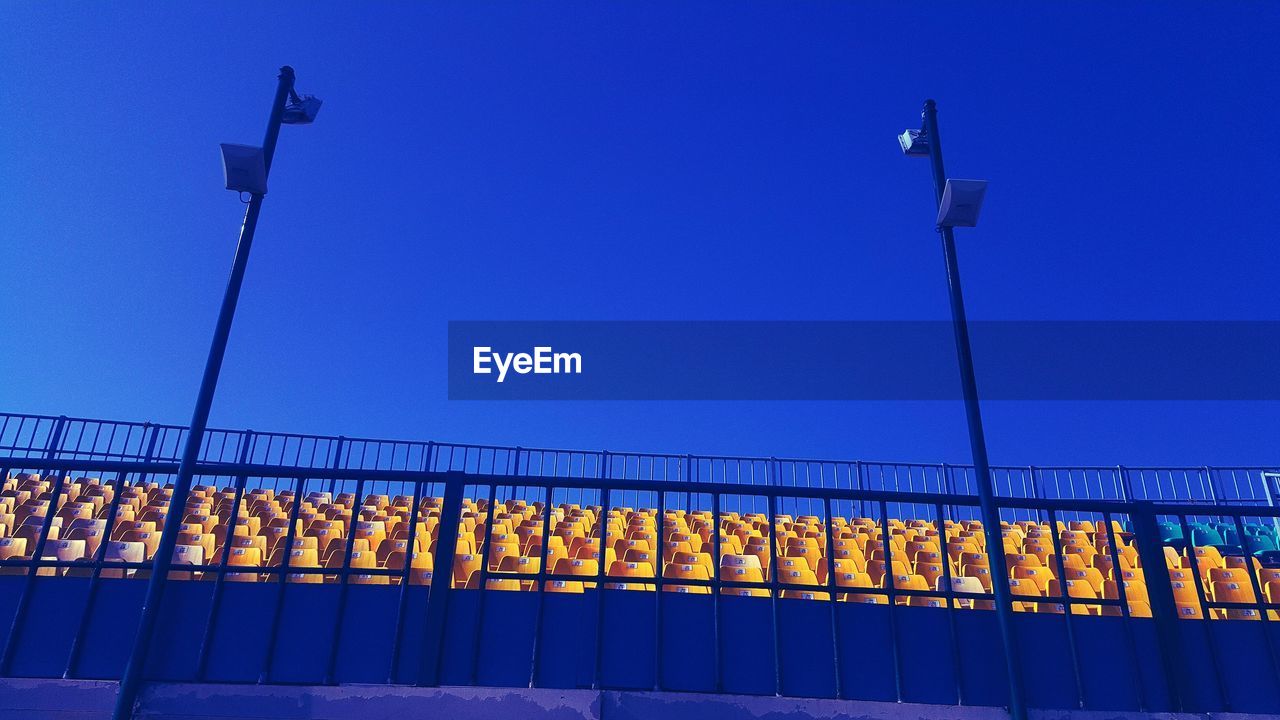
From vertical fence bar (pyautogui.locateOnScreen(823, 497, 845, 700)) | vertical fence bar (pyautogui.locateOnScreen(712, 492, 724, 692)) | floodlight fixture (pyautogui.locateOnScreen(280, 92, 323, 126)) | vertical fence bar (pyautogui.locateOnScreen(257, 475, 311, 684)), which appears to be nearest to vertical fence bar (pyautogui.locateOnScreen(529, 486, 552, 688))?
vertical fence bar (pyautogui.locateOnScreen(712, 492, 724, 692))

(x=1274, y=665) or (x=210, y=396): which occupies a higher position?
(x=210, y=396)

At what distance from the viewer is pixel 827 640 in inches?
206

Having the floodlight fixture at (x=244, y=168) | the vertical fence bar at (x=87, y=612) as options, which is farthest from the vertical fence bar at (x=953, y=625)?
the floodlight fixture at (x=244, y=168)

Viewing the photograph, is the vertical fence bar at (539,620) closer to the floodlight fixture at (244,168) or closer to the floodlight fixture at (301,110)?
the floodlight fixture at (244,168)

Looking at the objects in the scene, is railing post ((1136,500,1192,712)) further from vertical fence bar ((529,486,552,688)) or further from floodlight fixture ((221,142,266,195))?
floodlight fixture ((221,142,266,195))

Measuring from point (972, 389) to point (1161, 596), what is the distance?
1.98 metres

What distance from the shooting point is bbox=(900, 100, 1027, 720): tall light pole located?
5.02 m

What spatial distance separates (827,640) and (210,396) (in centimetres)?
507

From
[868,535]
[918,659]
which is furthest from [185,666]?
[868,535]

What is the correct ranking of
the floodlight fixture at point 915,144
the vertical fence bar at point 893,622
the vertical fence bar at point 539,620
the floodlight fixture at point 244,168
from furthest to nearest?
1. the floodlight fixture at point 915,144
2. the floodlight fixture at point 244,168
3. the vertical fence bar at point 893,622
4. the vertical fence bar at point 539,620

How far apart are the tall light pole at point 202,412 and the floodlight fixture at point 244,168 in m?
0.02

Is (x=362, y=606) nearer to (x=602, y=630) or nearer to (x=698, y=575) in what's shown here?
(x=602, y=630)

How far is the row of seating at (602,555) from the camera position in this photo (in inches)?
206

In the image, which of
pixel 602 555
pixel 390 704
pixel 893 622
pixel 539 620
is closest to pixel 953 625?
pixel 893 622
